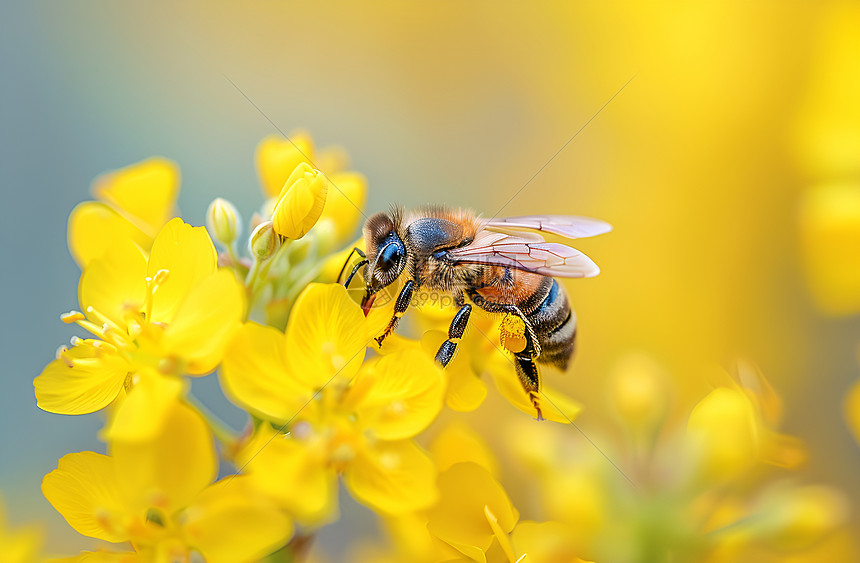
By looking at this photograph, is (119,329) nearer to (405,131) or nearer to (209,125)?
(209,125)

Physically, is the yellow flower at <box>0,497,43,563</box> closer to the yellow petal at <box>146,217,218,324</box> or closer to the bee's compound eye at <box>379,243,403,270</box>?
the yellow petal at <box>146,217,218,324</box>

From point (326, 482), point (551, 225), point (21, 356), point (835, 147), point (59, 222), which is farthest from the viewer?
point (59, 222)

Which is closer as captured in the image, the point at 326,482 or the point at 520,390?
the point at 326,482

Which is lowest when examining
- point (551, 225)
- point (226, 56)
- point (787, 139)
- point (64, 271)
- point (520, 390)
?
point (64, 271)

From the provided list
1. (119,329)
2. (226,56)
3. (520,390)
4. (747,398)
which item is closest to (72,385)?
(119,329)

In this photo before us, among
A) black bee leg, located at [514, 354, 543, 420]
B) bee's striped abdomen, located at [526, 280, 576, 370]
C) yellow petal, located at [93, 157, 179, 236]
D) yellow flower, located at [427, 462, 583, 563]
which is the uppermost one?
bee's striped abdomen, located at [526, 280, 576, 370]

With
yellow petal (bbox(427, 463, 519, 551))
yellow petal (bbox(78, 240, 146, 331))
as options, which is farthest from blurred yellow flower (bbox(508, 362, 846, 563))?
yellow petal (bbox(78, 240, 146, 331))

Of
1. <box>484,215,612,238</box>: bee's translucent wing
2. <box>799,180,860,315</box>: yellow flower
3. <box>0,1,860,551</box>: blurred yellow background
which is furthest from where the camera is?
<box>0,1,860,551</box>: blurred yellow background
